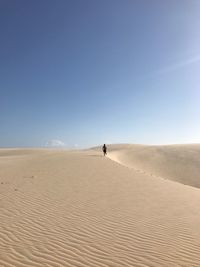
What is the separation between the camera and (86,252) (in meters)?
6.85

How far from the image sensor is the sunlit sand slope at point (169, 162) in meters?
31.9

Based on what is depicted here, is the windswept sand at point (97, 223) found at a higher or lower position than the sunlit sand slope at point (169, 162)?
lower

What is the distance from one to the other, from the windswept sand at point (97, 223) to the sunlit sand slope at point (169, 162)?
16251mm

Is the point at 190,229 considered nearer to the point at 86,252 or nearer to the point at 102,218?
the point at 102,218

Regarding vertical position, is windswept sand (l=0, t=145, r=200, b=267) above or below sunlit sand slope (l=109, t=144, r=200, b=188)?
below

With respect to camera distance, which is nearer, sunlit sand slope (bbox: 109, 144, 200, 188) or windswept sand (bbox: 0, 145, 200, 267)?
windswept sand (bbox: 0, 145, 200, 267)

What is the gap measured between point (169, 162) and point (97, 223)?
29.8 m

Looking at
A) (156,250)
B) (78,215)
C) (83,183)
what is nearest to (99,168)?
(83,183)

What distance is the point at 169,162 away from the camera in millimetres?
37469

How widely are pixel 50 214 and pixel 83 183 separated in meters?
5.76

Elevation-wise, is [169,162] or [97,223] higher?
[169,162]

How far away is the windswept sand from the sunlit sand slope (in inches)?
640

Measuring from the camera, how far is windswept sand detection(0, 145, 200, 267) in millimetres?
6578

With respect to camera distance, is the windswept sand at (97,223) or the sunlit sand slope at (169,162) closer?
the windswept sand at (97,223)
